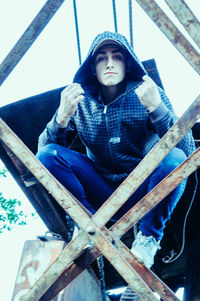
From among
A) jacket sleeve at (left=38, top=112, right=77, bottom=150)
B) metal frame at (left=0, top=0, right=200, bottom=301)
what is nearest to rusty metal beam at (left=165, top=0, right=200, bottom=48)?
metal frame at (left=0, top=0, right=200, bottom=301)

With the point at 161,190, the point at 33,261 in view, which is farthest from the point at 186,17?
the point at 33,261

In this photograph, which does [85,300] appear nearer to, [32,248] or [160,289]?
[32,248]

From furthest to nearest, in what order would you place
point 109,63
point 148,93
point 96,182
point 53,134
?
point 109,63 → point 96,182 → point 53,134 → point 148,93

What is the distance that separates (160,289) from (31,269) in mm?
965

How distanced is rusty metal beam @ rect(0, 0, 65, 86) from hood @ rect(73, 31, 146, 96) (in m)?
0.77

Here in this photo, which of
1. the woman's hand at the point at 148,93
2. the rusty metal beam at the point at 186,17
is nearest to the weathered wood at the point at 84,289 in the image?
the woman's hand at the point at 148,93

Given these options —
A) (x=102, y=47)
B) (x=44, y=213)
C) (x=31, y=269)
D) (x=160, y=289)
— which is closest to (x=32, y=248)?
(x=31, y=269)

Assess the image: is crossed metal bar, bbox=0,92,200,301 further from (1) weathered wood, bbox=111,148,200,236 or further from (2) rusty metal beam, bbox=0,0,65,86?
(2) rusty metal beam, bbox=0,0,65,86

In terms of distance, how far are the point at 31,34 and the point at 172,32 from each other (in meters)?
0.82

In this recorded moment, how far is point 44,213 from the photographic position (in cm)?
318

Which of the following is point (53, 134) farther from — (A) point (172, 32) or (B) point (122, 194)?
(A) point (172, 32)

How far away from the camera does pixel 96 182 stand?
2410mm

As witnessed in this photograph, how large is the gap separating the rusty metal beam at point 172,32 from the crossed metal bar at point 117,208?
0.23 meters

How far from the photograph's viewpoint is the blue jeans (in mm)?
2006
